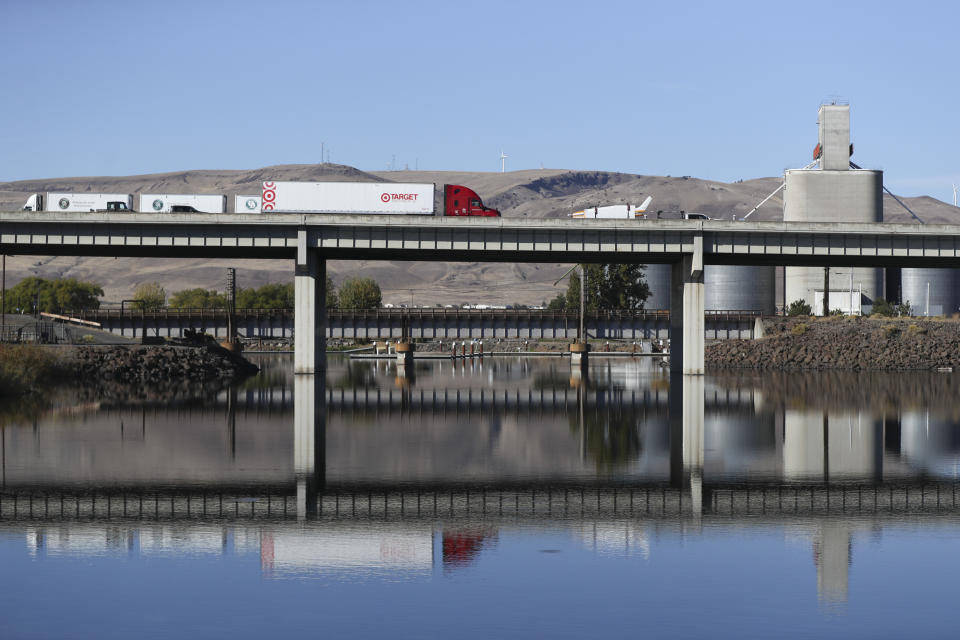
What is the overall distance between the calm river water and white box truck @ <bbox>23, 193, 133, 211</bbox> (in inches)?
1469

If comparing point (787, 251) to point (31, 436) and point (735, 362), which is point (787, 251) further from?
point (31, 436)

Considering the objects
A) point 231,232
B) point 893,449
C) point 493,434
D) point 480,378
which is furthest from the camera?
point 480,378

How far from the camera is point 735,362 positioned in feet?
325

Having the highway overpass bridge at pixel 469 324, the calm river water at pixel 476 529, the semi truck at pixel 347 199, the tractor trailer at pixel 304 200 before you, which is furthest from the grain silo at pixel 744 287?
the calm river water at pixel 476 529

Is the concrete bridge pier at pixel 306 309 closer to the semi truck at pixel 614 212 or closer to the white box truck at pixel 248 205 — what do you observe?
the white box truck at pixel 248 205

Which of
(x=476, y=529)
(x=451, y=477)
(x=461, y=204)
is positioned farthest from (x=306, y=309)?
(x=476, y=529)

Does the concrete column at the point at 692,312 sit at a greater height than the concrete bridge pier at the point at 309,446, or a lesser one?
greater

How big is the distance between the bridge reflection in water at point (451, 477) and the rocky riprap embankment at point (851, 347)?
4559 centimetres

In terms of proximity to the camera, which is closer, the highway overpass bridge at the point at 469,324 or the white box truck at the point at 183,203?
the white box truck at the point at 183,203

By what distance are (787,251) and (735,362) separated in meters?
27.2

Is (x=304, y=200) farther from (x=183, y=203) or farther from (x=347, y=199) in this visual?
(x=183, y=203)

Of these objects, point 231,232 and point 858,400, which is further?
point 231,232

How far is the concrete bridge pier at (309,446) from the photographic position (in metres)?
22.7

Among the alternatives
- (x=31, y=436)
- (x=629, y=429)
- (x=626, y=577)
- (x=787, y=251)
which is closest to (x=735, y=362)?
(x=787, y=251)
